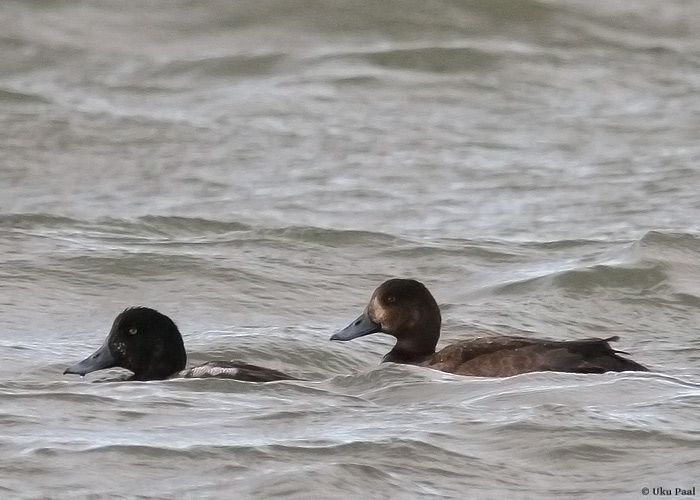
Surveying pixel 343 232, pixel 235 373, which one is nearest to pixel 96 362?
pixel 235 373

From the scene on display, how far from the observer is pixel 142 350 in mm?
8266

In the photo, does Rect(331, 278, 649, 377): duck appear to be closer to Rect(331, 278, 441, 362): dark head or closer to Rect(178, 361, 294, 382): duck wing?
Rect(331, 278, 441, 362): dark head

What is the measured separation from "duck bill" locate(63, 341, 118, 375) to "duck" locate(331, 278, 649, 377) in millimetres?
1115

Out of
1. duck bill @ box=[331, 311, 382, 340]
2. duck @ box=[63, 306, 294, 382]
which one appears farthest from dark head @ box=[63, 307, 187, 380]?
duck bill @ box=[331, 311, 382, 340]

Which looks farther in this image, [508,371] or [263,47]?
[263,47]

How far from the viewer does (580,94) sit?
15.6 meters

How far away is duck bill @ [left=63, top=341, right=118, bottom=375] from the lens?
321 inches

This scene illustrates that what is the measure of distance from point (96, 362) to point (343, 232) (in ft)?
12.4

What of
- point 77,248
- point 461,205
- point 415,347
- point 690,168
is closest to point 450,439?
Answer: point 415,347

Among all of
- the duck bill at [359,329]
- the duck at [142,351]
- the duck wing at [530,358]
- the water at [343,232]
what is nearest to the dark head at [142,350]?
the duck at [142,351]

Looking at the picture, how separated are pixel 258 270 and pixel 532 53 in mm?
6532

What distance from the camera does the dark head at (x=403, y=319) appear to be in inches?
346

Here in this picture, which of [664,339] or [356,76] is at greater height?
[356,76]

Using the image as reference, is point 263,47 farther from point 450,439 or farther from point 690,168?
point 450,439
